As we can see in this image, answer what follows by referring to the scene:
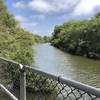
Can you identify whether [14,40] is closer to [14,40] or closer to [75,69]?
[14,40]

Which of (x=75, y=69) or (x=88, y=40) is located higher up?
(x=75, y=69)

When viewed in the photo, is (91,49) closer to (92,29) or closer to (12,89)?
(92,29)

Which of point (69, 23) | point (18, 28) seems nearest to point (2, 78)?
point (18, 28)

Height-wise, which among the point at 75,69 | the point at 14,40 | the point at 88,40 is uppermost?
the point at 14,40

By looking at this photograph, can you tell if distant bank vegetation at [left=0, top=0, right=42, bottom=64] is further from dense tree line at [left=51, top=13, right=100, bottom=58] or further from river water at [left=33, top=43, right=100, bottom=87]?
dense tree line at [left=51, top=13, right=100, bottom=58]

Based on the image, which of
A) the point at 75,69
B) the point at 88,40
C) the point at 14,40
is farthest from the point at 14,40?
the point at 88,40

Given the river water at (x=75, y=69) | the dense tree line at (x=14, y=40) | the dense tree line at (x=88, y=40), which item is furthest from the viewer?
the dense tree line at (x=88, y=40)

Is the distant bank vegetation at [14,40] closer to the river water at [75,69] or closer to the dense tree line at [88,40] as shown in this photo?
the river water at [75,69]

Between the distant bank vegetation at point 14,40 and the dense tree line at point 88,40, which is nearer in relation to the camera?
the distant bank vegetation at point 14,40

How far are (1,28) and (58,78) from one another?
26044 millimetres

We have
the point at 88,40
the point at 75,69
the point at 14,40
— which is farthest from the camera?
the point at 88,40

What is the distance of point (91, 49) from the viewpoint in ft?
204

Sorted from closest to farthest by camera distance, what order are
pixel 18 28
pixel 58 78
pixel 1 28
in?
pixel 58 78
pixel 1 28
pixel 18 28

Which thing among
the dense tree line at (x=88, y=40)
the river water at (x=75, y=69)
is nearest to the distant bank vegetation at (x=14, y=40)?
the river water at (x=75, y=69)
